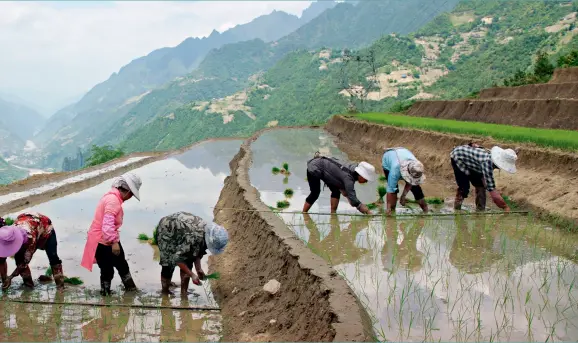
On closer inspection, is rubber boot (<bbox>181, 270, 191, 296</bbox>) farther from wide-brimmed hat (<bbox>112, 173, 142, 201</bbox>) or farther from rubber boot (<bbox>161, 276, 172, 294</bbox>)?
wide-brimmed hat (<bbox>112, 173, 142, 201</bbox>)

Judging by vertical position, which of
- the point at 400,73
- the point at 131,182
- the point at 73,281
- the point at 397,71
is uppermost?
the point at 397,71

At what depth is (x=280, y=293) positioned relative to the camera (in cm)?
530

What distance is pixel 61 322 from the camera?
5.25 meters

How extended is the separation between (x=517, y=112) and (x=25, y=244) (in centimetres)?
1901

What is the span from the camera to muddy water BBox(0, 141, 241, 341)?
5059 millimetres

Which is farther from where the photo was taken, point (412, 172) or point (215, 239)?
point (412, 172)

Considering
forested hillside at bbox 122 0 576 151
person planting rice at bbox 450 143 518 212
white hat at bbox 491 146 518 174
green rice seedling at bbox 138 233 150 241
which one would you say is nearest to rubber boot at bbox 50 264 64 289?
green rice seedling at bbox 138 233 150 241

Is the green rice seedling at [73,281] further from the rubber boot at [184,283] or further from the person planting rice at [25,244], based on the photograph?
the rubber boot at [184,283]

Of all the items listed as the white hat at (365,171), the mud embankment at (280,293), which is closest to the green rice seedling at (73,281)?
the mud embankment at (280,293)

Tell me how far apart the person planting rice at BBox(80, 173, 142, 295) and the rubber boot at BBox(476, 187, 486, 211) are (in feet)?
18.6

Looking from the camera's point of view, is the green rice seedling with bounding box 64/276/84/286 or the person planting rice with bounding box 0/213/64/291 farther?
the green rice seedling with bounding box 64/276/84/286

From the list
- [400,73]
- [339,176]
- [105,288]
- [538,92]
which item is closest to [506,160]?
[339,176]

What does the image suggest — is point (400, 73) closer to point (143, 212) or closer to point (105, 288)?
point (143, 212)

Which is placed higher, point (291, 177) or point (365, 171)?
point (365, 171)
